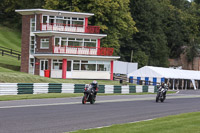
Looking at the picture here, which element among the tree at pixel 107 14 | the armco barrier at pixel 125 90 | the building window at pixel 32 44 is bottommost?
the armco barrier at pixel 125 90

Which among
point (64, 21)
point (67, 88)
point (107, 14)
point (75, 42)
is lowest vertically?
point (67, 88)

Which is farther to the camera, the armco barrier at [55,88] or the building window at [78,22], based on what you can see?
the building window at [78,22]

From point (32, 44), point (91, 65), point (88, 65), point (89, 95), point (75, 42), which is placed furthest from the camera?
point (32, 44)

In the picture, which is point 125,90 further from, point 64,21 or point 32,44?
point 32,44

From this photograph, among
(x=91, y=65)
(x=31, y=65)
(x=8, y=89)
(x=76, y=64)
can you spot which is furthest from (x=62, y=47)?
(x=8, y=89)

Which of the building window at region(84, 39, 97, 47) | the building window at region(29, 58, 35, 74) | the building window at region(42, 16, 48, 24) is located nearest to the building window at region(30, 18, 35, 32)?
the building window at region(42, 16, 48, 24)

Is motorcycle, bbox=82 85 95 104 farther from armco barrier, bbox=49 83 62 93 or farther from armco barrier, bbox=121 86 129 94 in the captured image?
armco barrier, bbox=121 86 129 94

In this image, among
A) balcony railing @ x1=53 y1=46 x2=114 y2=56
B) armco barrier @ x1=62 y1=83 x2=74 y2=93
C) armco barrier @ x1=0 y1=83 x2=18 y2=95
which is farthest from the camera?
balcony railing @ x1=53 y1=46 x2=114 y2=56

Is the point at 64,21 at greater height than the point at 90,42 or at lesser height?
greater

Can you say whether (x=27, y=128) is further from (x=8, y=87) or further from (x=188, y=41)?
(x=188, y=41)

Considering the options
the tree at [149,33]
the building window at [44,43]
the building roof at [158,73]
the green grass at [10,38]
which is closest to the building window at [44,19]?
the building window at [44,43]

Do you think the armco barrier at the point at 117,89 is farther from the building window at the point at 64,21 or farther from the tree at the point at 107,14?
the tree at the point at 107,14

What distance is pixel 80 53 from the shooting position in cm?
5353

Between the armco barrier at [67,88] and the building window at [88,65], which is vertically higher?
the building window at [88,65]
